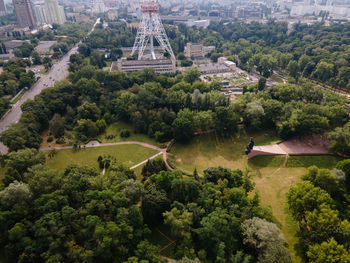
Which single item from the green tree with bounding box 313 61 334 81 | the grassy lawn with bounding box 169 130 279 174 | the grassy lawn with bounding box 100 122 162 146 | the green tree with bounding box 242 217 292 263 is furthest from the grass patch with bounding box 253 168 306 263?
the green tree with bounding box 313 61 334 81

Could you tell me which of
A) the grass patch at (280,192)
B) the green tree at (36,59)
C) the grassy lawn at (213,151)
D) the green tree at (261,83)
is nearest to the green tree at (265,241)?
the grass patch at (280,192)

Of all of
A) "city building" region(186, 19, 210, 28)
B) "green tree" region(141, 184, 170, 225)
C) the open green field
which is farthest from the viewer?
"city building" region(186, 19, 210, 28)

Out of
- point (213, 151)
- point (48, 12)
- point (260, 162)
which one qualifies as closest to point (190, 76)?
point (213, 151)

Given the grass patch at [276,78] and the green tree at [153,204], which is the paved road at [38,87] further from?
the grass patch at [276,78]

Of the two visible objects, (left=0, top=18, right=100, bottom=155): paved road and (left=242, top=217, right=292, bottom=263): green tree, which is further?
(left=0, top=18, right=100, bottom=155): paved road

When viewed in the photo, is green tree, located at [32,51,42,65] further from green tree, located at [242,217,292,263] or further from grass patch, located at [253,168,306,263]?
green tree, located at [242,217,292,263]

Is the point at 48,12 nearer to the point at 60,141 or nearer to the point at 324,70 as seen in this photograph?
the point at 60,141
